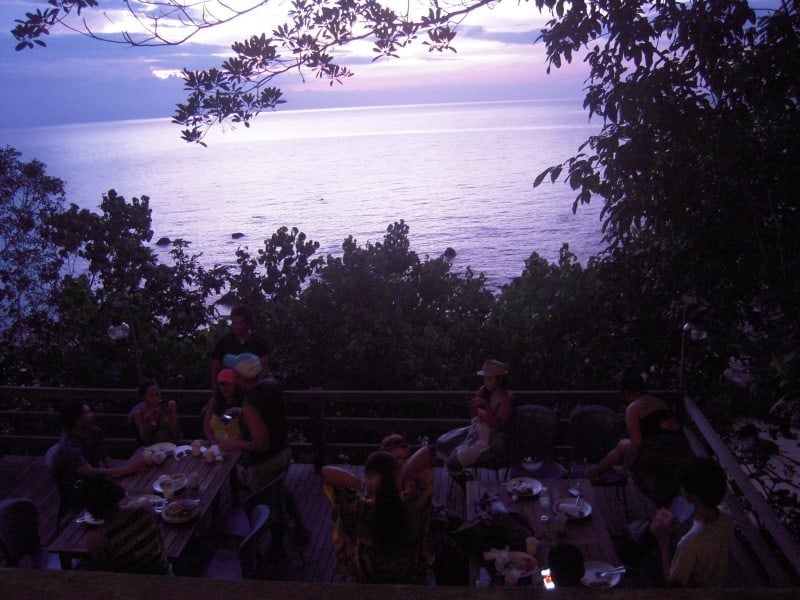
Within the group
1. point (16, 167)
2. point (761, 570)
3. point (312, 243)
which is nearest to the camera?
point (761, 570)

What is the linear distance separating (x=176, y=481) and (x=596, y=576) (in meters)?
2.93

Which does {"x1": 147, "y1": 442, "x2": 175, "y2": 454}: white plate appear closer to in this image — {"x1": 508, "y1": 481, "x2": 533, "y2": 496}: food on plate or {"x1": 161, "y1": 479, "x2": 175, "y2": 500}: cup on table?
{"x1": 161, "y1": 479, "x2": 175, "y2": 500}: cup on table

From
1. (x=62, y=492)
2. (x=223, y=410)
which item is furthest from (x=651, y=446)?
(x=62, y=492)

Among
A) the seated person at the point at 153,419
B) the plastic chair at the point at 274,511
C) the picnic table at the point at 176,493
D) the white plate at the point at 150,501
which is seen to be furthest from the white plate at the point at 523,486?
the seated person at the point at 153,419

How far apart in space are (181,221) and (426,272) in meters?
86.3

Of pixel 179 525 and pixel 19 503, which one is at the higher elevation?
pixel 19 503

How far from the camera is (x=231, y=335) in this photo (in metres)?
5.89

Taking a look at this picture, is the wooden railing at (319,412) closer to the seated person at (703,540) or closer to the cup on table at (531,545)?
the cup on table at (531,545)

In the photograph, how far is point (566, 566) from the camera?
121 inches

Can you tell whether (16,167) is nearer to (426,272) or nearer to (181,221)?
(426,272)

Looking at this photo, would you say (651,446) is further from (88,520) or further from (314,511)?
(88,520)

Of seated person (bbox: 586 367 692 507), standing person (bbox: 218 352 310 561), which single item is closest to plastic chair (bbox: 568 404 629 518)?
seated person (bbox: 586 367 692 507)

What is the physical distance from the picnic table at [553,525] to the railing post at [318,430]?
172 centimetres

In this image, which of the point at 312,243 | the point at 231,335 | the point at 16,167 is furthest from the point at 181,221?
A: the point at 231,335
